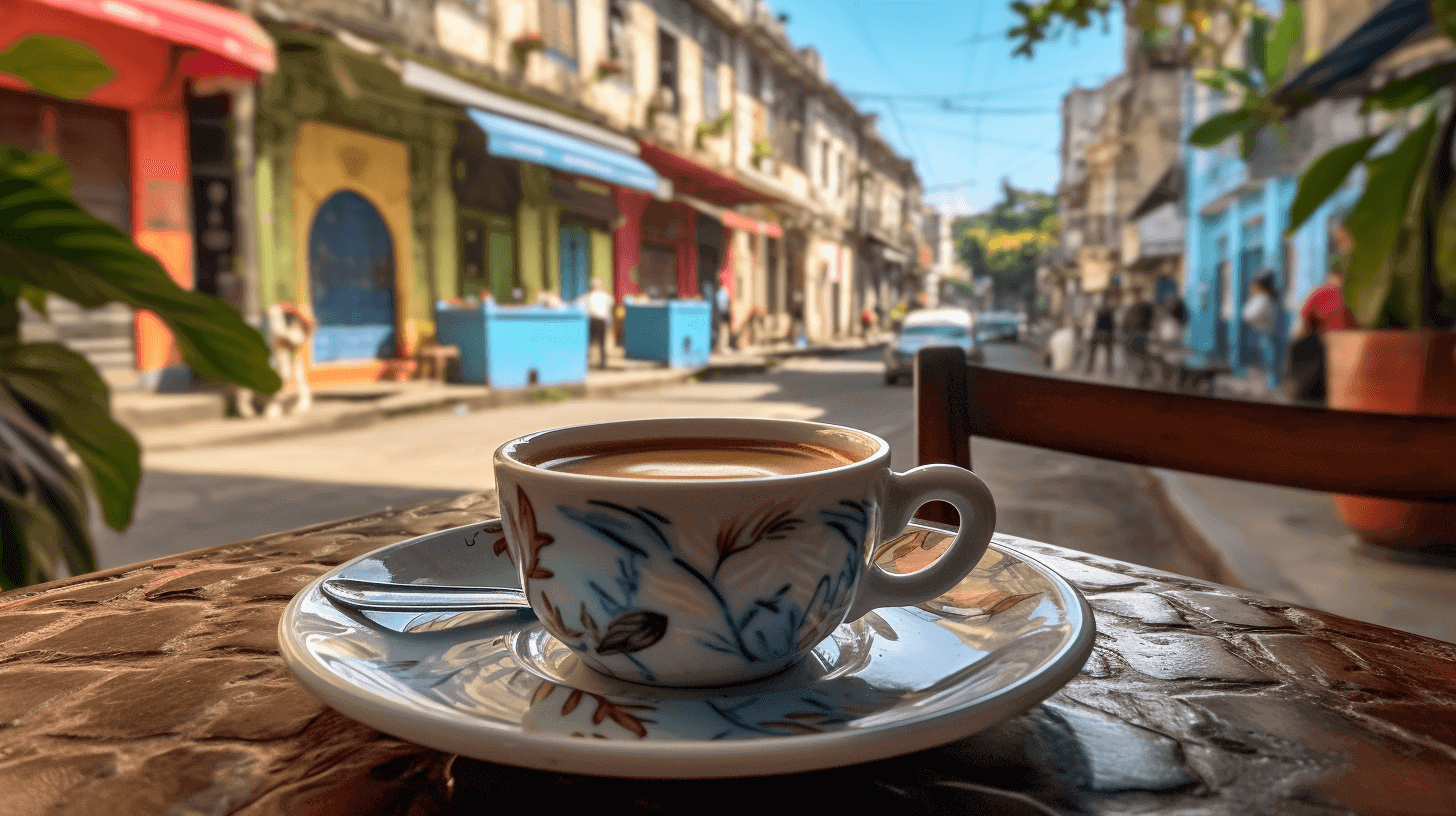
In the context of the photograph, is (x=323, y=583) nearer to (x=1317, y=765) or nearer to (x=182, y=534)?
(x=1317, y=765)

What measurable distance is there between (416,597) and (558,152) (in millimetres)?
9731

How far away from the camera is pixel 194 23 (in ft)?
19.6

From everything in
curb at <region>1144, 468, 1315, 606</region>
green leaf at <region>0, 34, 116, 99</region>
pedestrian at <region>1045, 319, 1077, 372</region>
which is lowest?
curb at <region>1144, 468, 1315, 606</region>

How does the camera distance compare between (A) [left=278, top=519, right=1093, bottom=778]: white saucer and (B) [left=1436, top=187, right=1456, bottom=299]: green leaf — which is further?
(B) [left=1436, top=187, right=1456, bottom=299]: green leaf

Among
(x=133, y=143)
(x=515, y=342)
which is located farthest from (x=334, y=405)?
(x=133, y=143)

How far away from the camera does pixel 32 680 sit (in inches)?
22.5

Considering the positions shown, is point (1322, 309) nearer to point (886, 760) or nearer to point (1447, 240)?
point (1447, 240)

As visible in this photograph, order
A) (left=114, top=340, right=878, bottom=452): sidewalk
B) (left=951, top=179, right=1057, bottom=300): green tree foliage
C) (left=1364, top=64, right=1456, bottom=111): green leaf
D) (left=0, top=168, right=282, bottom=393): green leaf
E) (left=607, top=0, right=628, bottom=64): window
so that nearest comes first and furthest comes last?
(left=0, top=168, right=282, bottom=393): green leaf → (left=1364, top=64, right=1456, bottom=111): green leaf → (left=114, top=340, right=878, bottom=452): sidewalk → (left=607, top=0, right=628, bottom=64): window → (left=951, top=179, right=1057, bottom=300): green tree foliage

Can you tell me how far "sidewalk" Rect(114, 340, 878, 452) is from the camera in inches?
236

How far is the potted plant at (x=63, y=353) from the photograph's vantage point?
3.52ft

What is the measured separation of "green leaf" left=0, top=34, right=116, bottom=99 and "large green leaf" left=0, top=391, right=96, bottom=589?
0.52 m

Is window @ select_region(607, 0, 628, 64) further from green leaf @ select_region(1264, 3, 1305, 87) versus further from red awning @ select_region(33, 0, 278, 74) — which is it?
green leaf @ select_region(1264, 3, 1305, 87)

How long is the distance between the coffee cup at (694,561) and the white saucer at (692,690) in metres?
0.02

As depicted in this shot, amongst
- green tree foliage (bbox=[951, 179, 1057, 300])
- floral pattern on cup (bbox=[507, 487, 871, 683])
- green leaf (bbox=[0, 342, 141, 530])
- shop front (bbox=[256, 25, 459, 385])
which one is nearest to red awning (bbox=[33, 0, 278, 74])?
shop front (bbox=[256, 25, 459, 385])
